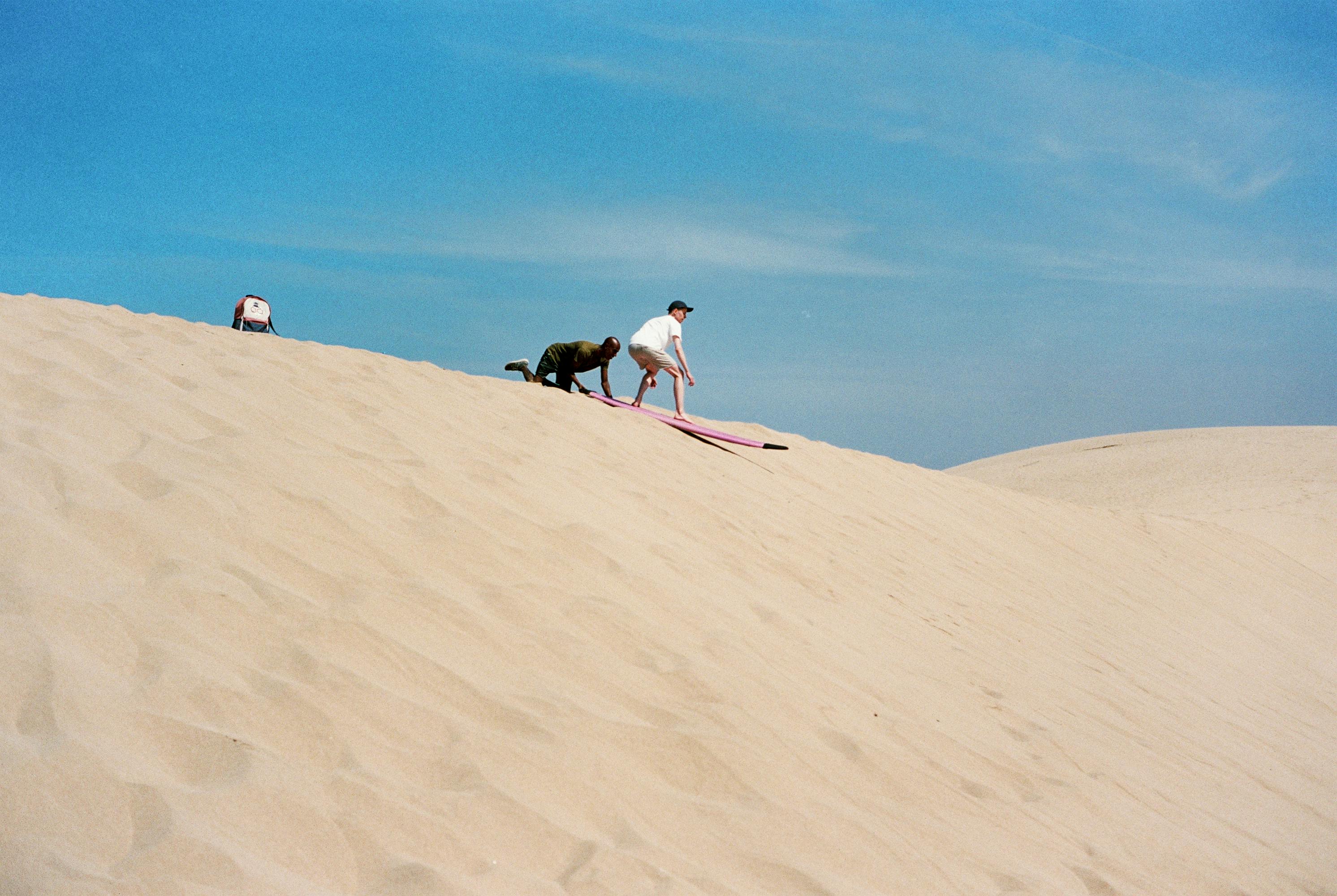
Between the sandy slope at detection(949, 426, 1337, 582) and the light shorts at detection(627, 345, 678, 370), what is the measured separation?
7.26 metres

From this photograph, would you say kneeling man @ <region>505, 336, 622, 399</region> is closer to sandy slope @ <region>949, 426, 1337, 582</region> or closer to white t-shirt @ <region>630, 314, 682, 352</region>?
white t-shirt @ <region>630, 314, 682, 352</region>

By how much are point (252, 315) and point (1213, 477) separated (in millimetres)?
15103

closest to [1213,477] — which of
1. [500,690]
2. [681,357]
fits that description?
[681,357]

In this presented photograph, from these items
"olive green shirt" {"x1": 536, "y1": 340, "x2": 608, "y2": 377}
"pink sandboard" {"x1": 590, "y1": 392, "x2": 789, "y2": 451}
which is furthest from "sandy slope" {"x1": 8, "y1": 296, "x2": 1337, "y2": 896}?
"olive green shirt" {"x1": 536, "y1": 340, "x2": 608, "y2": 377}

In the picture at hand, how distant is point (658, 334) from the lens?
30.2 ft

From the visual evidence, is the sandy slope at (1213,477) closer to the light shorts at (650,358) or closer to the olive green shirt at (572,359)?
the light shorts at (650,358)

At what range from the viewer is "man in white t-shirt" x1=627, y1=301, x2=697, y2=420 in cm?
912

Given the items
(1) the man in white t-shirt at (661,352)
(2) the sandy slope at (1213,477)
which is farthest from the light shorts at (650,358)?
(2) the sandy slope at (1213,477)

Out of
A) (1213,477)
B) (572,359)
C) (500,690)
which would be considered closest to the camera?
(500,690)

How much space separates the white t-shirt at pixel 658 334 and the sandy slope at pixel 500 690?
3.56 meters

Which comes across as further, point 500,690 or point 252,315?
point 252,315

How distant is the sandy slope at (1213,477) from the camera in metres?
12.3

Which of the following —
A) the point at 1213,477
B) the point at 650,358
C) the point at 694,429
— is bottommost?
the point at 694,429

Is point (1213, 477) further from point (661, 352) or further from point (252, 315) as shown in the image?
point (252, 315)
